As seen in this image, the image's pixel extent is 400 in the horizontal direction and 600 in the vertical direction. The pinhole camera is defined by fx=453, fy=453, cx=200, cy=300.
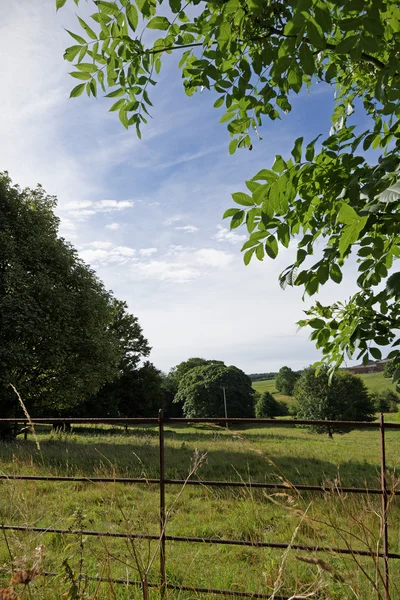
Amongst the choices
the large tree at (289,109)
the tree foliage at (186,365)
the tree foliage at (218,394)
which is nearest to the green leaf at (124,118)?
the large tree at (289,109)

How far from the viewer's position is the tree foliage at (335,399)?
3916cm

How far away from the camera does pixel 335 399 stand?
3941 cm

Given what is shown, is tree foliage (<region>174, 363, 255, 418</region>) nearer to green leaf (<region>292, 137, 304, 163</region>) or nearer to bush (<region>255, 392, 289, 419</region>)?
bush (<region>255, 392, 289, 419</region>)

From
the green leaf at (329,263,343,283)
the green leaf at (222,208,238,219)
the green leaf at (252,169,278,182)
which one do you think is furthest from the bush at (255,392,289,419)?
the green leaf at (252,169,278,182)

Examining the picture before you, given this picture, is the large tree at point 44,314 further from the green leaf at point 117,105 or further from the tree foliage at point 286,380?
the tree foliage at point 286,380

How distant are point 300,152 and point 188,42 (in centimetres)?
157

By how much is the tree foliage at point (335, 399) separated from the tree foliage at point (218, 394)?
11.1 m

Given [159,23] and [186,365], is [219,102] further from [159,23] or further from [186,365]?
[186,365]

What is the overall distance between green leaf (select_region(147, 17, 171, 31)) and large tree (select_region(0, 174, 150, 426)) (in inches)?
604

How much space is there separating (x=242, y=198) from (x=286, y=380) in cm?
9476

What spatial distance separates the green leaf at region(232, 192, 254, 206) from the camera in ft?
10.8

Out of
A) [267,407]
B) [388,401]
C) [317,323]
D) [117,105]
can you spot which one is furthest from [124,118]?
[388,401]

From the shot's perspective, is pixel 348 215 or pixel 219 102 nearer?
pixel 348 215

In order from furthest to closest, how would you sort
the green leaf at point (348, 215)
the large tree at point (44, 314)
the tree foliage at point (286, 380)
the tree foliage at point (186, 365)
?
the tree foliage at point (286, 380) → the tree foliage at point (186, 365) → the large tree at point (44, 314) → the green leaf at point (348, 215)
